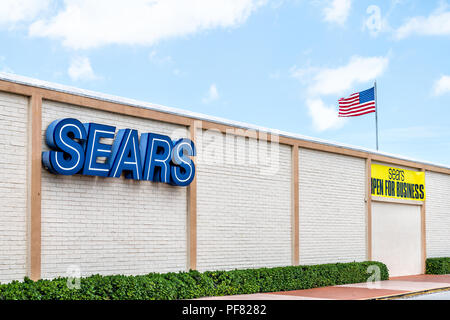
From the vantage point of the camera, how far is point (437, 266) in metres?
29.6

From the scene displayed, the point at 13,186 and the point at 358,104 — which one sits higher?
the point at 358,104

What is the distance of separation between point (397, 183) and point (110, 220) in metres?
16.5

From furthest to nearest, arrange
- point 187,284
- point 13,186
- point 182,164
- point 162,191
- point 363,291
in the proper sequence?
point 363,291 < point 182,164 < point 162,191 < point 187,284 < point 13,186

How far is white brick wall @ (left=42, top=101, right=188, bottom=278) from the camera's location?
595 inches

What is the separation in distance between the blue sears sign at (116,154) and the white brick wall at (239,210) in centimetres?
109

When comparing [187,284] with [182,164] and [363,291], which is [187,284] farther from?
[363,291]

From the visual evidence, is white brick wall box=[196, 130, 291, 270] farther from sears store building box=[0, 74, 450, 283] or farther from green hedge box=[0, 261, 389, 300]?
green hedge box=[0, 261, 389, 300]

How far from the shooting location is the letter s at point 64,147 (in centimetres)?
1479

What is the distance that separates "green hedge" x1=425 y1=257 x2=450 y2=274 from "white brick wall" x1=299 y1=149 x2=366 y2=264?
5835 millimetres

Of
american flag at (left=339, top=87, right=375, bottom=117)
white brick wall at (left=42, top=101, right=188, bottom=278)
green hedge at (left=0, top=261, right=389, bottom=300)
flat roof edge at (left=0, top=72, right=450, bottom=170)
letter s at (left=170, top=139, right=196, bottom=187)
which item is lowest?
green hedge at (left=0, top=261, right=389, bottom=300)

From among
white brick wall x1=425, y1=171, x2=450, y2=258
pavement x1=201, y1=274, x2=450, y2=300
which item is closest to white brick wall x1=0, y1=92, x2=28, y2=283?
pavement x1=201, y1=274, x2=450, y2=300

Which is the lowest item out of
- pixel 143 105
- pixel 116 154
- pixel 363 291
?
pixel 363 291

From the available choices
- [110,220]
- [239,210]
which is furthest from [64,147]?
[239,210]
